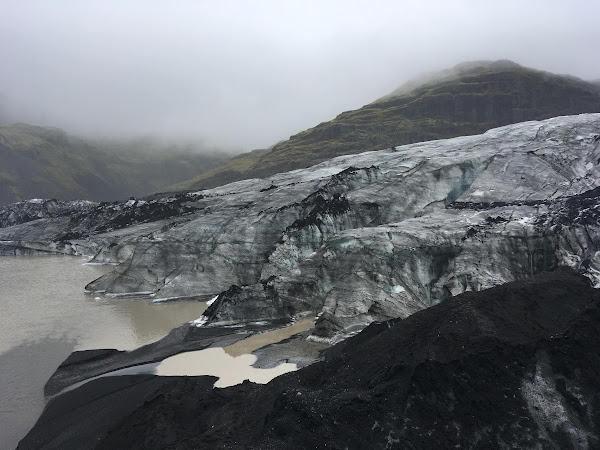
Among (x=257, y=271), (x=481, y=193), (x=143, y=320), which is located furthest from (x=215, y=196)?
(x=481, y=193)

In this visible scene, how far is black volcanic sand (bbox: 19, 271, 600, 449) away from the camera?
8.91 meters

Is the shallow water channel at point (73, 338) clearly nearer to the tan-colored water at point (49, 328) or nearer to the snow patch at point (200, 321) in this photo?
the tan-colored water at point (49, 328)

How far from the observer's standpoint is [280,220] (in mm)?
35562

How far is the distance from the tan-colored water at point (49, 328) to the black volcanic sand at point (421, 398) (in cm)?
173

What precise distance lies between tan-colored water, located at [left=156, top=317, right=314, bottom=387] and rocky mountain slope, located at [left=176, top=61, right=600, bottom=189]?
89.1 meters

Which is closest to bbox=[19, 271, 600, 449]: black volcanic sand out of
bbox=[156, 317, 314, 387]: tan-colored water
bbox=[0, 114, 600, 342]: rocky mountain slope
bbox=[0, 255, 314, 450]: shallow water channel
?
bbox=[0, 255, 314, 450]: shallow water channel

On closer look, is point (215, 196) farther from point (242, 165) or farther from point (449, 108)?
point (242, 165)

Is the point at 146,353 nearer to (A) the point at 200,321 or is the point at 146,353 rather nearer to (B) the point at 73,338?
(A) the point at 200,321

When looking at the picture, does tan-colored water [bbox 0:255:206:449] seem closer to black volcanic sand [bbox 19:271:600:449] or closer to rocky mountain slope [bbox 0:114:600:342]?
black volcanic sand [bbox 19:271:600:449]

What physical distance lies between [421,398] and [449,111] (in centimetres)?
11336

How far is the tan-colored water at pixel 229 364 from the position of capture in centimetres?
1555

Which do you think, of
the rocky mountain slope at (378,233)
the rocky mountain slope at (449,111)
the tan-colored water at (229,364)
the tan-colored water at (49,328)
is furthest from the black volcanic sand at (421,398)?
the rocky mountain slope at (449,111)

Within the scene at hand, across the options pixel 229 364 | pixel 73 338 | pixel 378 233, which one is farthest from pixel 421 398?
pixel 73 338

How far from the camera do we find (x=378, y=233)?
24797 millimetres
